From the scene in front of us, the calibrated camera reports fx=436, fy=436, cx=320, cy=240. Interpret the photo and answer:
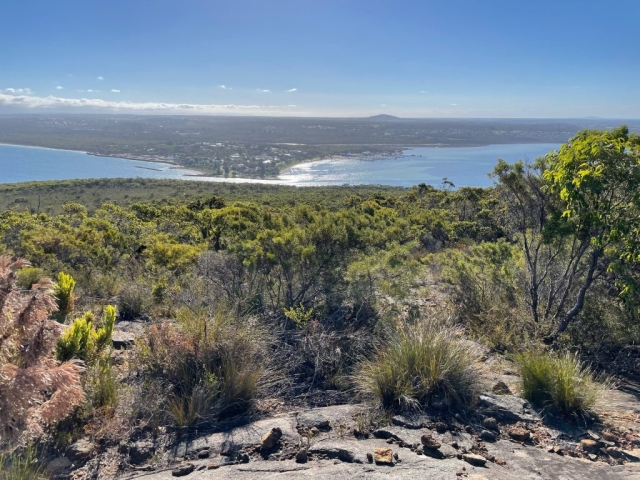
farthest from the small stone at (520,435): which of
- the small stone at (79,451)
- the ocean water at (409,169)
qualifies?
the ocean water at (409,169)

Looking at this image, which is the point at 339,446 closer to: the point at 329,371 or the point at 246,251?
the point at 329,371

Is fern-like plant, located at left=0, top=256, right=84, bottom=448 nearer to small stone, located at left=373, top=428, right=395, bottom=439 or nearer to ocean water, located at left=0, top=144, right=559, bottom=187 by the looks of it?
small stone, located at left=373, top=428, right=395, bottom=439

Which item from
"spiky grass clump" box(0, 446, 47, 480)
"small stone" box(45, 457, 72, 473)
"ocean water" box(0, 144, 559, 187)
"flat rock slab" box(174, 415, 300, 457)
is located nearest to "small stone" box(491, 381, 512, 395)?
"flat rock slab" box(174, 415, 300, 457)

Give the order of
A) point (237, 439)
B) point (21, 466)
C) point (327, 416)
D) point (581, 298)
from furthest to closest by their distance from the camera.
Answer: point (581, 298) < point (327, 416) < point (237, 439) < point (21, 466)

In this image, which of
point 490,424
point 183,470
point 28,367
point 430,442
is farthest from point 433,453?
point 28,367

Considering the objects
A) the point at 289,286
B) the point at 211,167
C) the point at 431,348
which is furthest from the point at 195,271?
the point at 211,167

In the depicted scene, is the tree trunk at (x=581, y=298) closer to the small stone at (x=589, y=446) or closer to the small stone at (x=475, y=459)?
the small stone at (x=589, y=446)

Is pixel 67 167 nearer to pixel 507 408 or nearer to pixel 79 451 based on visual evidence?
pixel 79 451

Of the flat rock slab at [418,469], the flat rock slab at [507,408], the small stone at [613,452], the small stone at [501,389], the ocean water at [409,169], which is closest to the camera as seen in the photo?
the flat rock slab at [418,469]
